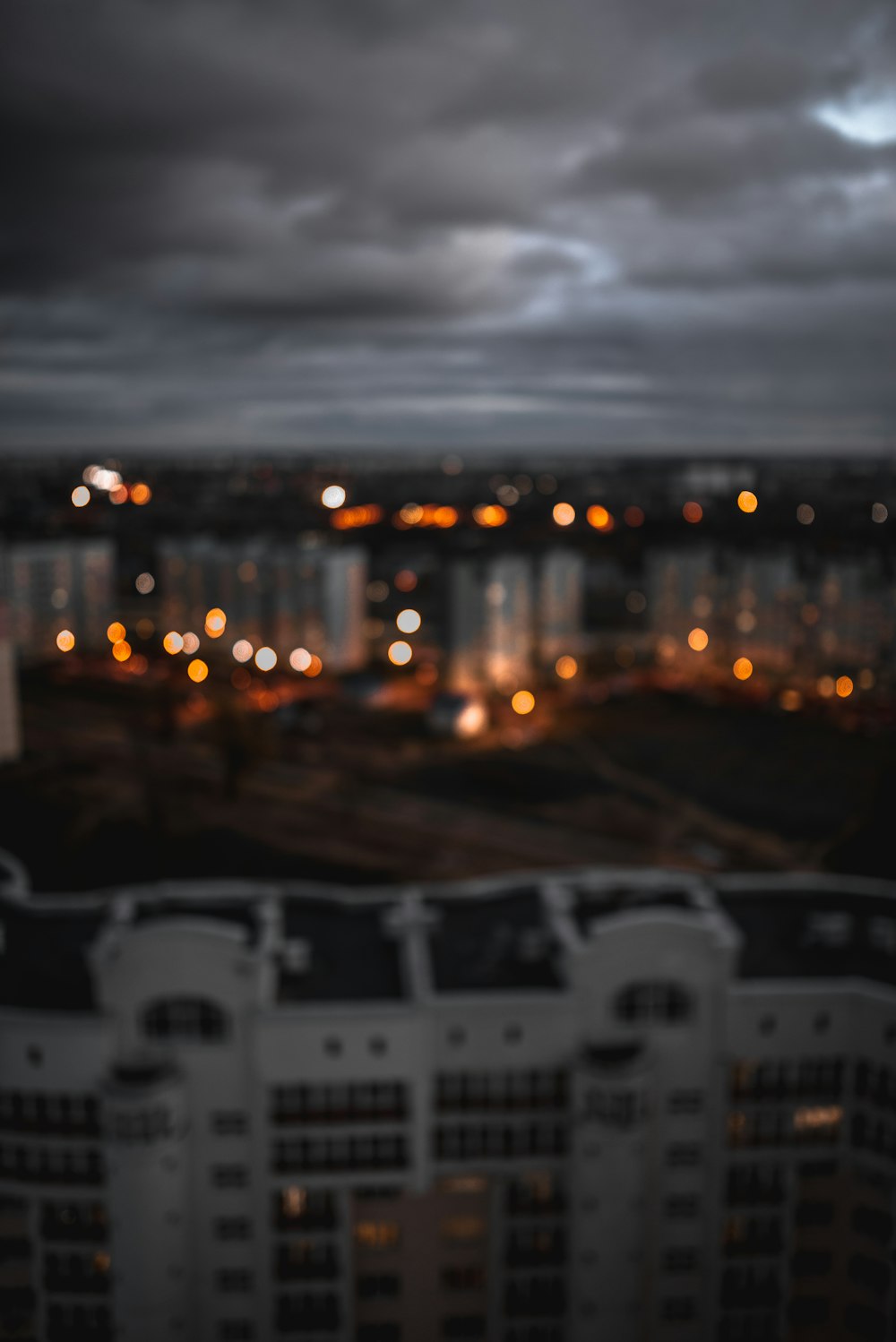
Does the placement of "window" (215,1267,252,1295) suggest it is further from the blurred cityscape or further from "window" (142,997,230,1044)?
the blurred cityscape

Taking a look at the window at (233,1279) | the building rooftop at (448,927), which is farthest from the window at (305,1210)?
the building rooftop at (448,927)

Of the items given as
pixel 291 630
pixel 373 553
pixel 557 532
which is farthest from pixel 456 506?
pixel 291 630

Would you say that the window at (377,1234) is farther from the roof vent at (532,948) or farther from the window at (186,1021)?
the roof vent at (532,948)

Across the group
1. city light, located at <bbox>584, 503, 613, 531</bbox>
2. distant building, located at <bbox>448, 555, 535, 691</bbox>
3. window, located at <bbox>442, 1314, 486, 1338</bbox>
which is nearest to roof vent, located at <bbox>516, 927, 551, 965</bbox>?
window, located at <bbox>442, 1314, 486, 1338</bbox>

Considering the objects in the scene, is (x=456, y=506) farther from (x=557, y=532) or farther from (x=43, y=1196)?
(x=43, y=1196)

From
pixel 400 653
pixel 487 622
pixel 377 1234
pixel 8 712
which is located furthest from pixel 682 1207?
pixel 400 653
